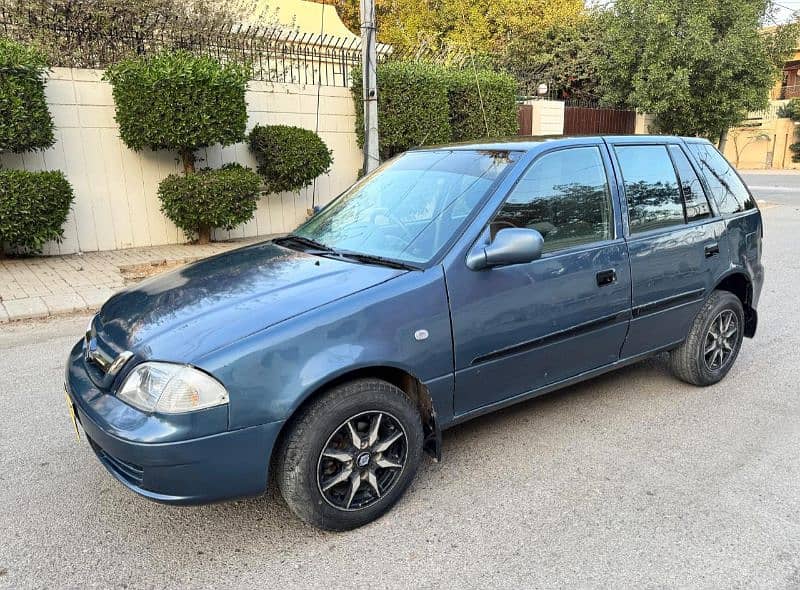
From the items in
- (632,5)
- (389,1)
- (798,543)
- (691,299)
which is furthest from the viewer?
(389,1)

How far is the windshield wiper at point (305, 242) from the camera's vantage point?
353 cm

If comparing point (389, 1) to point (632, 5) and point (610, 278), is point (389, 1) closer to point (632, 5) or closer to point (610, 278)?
point (632, 5)

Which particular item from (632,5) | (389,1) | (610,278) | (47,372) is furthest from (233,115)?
(389,1)

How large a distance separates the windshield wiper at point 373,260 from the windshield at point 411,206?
3 cm

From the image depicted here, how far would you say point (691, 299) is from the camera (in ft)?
13.4

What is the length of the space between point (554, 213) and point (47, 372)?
13.1ft

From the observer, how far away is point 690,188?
13.7ft

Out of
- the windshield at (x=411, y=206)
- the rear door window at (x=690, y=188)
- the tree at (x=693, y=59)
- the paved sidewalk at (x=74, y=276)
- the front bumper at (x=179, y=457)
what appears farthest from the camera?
the tree at (x=693, y=59)

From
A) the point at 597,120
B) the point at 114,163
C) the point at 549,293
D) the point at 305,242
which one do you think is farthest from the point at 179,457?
the point at 597,120

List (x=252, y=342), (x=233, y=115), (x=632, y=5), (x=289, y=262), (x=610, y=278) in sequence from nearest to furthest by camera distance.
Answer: (x=252, y=342) → (x=289, y=262) → (x=610, y=278) → (x=233, y=115) → (x=632, y=5)

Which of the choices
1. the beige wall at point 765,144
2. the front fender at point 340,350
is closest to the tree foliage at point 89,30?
the front fender at point 340,350

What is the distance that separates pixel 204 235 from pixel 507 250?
304 inches

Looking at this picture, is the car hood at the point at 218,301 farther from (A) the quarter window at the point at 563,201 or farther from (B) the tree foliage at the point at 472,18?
(B) the tree foliage at the point at 472,18

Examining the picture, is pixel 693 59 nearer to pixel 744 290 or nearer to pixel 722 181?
pixel 722 181
